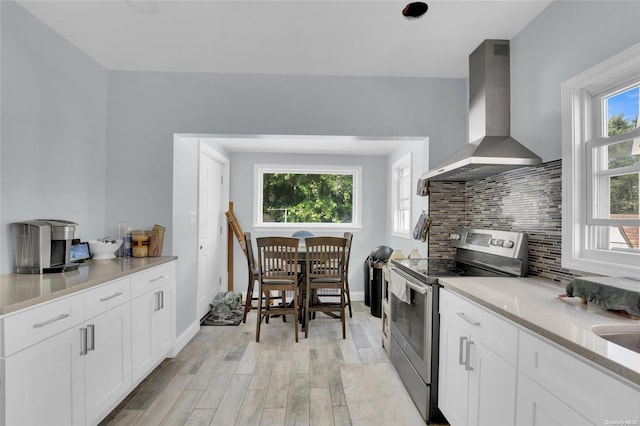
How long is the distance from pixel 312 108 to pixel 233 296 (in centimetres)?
260

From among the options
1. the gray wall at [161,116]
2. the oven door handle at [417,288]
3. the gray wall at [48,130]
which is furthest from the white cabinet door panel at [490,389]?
the gray wall at [48,130]

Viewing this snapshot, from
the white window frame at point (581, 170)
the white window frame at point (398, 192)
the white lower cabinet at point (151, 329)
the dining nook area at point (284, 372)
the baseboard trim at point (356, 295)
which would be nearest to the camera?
the white window frame at point (581, 170)

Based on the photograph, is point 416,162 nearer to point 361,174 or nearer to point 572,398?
point 361,174

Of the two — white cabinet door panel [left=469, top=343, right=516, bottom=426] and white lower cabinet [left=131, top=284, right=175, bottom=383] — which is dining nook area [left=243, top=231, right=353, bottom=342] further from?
white cabinet door panel [left=469, top=343, right=516, bottom=426]

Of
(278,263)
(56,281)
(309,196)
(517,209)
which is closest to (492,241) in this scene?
(517,209)

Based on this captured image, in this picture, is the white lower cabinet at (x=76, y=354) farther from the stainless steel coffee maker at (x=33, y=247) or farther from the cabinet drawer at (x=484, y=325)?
the cabinet drawer at (x=484, y=325)

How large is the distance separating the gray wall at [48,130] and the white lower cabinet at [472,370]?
8.30 ft

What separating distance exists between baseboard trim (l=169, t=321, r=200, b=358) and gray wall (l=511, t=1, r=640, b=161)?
3174 millimetres

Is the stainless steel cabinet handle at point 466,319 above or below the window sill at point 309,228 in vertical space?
below

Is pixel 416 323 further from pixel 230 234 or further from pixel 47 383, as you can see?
pixel 230 234

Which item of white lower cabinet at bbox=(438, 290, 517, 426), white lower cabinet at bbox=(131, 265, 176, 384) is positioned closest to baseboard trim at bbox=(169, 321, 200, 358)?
white lower cabinet at bbox=(131, 265, 176, 384)

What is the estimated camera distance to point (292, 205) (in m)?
5.11

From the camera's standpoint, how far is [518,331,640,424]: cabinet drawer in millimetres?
813

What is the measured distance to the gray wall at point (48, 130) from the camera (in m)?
1.89
